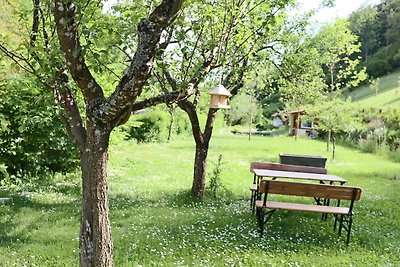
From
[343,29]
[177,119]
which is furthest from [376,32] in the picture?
[343,29]

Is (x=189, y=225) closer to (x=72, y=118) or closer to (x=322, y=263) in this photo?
(x=322, y=263)

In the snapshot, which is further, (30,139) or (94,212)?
(30,139)

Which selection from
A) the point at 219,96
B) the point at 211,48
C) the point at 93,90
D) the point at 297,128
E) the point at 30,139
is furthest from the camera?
the point at 297,128

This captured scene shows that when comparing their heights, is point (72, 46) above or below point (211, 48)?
below

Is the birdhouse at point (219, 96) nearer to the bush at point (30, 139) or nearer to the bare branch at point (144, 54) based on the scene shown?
the bare branch at point (144, 54)

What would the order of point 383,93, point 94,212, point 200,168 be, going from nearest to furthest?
point 94,212 → point 200,168 → point 383,93

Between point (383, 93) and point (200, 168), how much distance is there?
4965cm

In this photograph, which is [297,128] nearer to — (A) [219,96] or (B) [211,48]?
(A) [219,96]

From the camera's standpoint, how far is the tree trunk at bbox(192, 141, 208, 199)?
9.38 m

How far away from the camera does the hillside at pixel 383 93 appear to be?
46.4m

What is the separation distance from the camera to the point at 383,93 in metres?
52.0

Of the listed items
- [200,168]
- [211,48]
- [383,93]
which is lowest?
[200,168]

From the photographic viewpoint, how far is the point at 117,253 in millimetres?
5688

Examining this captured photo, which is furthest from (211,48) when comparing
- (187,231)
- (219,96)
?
(187,231)
